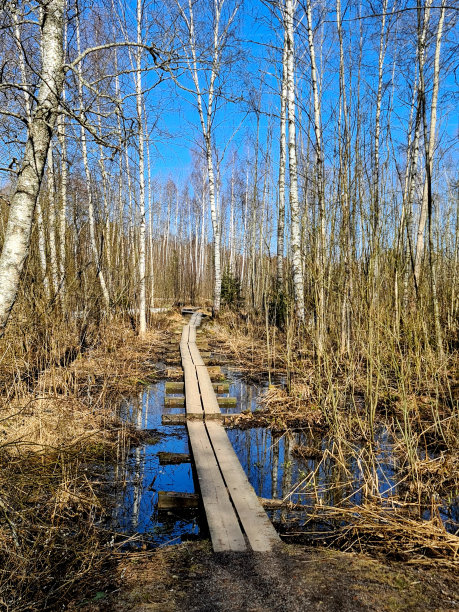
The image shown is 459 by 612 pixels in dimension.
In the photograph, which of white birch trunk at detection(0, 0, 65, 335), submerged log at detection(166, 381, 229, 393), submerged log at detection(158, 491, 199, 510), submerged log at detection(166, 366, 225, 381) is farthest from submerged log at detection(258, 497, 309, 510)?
submerged log at detection(166, 366, 225, 381)

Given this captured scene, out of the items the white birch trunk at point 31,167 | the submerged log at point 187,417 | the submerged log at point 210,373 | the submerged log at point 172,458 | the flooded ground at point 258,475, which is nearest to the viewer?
the flooded ground at point 258,475

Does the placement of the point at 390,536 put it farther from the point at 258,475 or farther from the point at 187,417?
the point at 187,417

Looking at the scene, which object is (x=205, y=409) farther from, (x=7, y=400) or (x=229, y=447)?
(x=7, y=400)

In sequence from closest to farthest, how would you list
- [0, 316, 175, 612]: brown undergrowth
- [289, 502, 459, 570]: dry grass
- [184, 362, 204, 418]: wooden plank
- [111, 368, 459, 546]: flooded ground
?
[0, 316, 175, 612]: brown undergrowth < [289, 502, 459, 570]: dry grass < [111, 368, 459, 546]: flooded ground < [184, 362, 204, 418]: wooden plank

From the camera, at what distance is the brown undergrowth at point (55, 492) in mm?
1880

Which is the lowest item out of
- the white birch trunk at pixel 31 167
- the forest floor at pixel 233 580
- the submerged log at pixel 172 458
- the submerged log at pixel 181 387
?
the submerged log at pixel 172 458

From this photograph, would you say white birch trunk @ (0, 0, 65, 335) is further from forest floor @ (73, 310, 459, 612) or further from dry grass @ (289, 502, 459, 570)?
dry grass @ (289, 502, 459, 570)

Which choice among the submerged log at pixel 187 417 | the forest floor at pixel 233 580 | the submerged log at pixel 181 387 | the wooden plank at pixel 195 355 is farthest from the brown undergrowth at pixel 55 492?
the wooden plank at pixel 195 355

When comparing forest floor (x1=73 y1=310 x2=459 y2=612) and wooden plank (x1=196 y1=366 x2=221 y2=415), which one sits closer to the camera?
forest floor (x1=73 y1=310 x2=459 y2=612)

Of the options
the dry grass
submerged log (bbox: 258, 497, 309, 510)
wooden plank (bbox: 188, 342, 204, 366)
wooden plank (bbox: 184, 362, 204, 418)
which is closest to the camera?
the dry grass

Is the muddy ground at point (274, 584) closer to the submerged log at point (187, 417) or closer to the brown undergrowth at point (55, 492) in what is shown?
the brown undergrowth at point (55, 492)

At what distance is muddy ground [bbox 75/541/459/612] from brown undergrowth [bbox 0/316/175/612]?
0.19 metres

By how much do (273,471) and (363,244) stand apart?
194cm

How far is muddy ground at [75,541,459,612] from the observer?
1.74m
